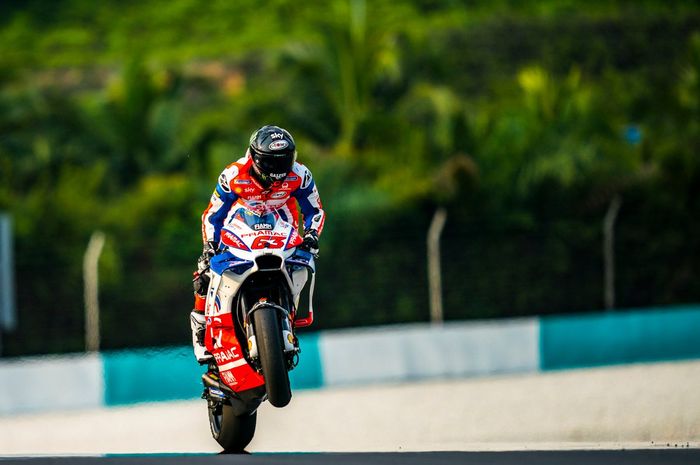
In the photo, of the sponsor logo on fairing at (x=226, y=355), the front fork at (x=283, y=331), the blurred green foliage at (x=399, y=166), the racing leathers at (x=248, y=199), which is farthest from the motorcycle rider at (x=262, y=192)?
the blurred green foliage at (x=399, y=166)

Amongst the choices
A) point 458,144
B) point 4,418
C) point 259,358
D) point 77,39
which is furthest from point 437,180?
point 77,39

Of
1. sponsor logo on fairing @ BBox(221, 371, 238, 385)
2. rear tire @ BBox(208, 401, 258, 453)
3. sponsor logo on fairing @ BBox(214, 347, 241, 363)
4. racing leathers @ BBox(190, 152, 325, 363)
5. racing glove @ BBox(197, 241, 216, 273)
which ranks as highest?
racing leathers @ BBox(190, 152, 325, 363)

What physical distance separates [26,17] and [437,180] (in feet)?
108

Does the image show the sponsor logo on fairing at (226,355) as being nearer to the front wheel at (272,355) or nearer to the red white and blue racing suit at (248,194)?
the front wheel at (272,355)

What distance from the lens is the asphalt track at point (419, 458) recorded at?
6.73 m

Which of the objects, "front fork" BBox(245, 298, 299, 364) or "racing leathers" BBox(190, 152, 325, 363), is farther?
"racing leathers" BBox(190, 152, 325, 363)

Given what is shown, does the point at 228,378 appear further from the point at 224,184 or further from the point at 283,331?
the point at 224,184

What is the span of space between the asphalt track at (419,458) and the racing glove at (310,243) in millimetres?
1306

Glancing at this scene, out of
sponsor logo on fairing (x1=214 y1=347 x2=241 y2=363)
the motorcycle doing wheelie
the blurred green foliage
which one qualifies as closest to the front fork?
the motorcycle doing wheelie

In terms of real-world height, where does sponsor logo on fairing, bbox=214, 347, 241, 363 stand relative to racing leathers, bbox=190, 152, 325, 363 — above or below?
below

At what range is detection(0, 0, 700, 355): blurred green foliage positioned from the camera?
17641 millimetres

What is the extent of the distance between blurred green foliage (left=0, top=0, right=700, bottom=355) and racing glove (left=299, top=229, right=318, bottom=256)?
901cm

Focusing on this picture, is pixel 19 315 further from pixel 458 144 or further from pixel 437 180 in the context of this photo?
pixel 458 144

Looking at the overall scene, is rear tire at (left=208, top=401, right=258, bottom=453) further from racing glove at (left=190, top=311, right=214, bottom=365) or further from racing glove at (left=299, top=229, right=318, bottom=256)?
racing glove at (left=299, top=229, right=318, bottom=256)
